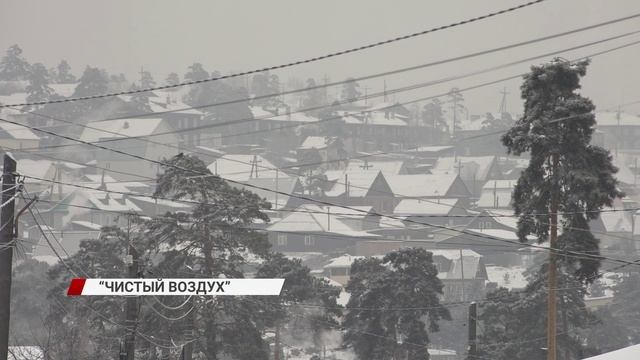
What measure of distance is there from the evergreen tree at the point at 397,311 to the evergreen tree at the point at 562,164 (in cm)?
2489

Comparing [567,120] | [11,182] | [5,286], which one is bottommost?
[5,286]

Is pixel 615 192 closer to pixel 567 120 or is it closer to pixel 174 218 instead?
pixel 567 120

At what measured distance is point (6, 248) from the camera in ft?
55.1

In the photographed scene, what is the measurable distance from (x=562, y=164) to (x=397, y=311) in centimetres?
2715

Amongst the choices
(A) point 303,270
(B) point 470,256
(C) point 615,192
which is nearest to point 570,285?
(A) point 303,270

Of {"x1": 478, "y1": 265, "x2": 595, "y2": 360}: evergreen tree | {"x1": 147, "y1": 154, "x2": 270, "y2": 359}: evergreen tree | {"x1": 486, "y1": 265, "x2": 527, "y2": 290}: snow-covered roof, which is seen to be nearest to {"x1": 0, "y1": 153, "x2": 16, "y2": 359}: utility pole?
{"x1": 147, "y1": 154, "x2": 270, "y2": 359}: evergreen tree

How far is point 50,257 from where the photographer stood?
166000mm

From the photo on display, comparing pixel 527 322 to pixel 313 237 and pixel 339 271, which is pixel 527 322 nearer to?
pixel 339 271

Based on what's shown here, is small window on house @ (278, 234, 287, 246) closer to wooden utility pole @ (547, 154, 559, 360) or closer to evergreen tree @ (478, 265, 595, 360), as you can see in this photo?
evergreen tree @ (478, 265, 595, 360)

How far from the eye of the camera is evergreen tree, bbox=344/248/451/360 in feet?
199

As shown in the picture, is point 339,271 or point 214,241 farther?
point 339,271

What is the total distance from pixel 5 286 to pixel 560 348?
46701mm
